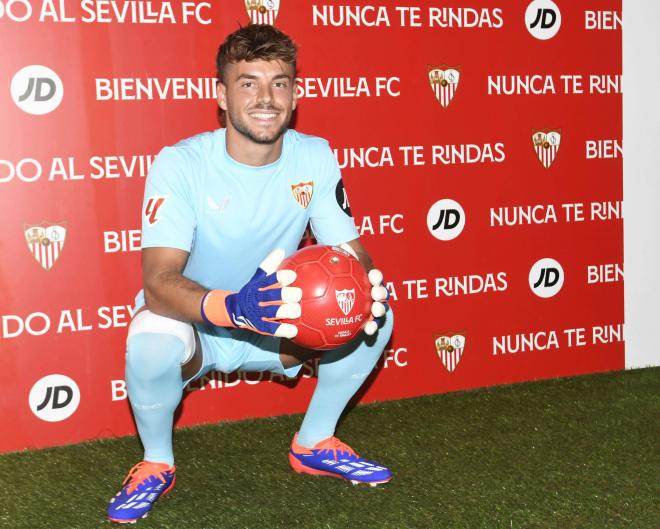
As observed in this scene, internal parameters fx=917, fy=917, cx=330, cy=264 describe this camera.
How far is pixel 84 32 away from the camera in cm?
261

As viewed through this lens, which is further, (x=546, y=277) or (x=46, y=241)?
(x=546, y=277)

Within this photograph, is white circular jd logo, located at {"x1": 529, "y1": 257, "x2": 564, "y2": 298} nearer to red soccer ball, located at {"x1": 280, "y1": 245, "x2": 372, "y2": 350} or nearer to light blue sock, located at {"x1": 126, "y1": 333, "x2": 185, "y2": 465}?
red soccer ball, located at {"x1": 280, "y1": 245, "x2": 372, "y2": 350}

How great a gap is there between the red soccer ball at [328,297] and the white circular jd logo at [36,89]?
39.0 inches

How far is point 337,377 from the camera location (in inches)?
93.7

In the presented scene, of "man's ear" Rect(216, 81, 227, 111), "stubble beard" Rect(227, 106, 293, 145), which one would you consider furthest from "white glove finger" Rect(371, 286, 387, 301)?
"man's ear" Rect(216, 81, 227, 111)

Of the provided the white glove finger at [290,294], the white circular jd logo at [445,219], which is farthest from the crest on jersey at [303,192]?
the white circular jd logo at [445,219]

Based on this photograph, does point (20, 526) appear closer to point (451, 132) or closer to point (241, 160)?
point (241, 160)

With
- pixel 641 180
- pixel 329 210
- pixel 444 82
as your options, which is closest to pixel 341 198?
pixel 329 210

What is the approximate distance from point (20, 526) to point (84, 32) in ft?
4.45

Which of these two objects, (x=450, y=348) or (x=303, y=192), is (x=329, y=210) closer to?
(x=303, y=192)

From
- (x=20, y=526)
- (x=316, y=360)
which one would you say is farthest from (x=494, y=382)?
(x=20, y=526)

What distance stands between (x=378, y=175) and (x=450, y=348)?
0.66 meters

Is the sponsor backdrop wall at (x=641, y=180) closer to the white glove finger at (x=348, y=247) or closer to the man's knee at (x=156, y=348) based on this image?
the white glove finger at (x=348, y=247)

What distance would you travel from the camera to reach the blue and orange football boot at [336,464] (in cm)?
234
